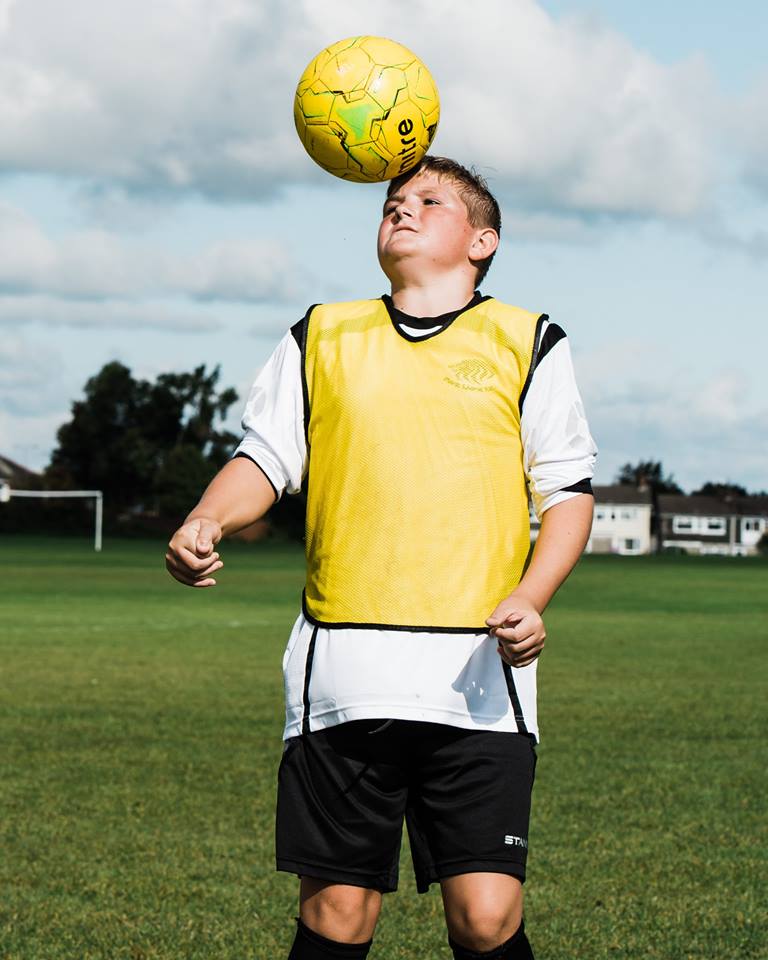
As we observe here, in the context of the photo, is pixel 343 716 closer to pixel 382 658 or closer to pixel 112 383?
pixel 382 658

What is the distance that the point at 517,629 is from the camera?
10.6 feet

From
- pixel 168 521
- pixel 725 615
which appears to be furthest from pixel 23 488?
pixel 725 615

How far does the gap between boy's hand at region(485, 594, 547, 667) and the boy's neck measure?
2.82 ft

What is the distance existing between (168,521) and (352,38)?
87.1 metres

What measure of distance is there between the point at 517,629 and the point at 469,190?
1270 mm

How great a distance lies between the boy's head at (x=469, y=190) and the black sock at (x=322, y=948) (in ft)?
5.69

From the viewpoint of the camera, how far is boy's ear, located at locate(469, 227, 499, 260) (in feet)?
12.6

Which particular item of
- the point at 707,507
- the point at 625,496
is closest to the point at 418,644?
the point at 625,496

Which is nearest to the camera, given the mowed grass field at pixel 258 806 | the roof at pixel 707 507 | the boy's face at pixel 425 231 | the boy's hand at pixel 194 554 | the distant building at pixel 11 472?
the boy's hand at pixel 194 554

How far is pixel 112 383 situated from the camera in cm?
9931

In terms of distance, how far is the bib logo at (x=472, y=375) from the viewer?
3.63 metres

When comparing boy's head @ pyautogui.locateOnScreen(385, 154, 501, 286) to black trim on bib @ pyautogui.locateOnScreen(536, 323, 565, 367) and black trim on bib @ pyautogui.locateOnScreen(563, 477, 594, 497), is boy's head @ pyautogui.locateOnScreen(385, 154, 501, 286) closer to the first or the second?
black trim on bib @ pyautogui.locateOnScreen(536, 323, 565, 367)

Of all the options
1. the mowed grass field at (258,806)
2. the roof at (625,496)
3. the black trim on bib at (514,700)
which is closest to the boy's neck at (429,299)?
the black trim on bib at (514,700)

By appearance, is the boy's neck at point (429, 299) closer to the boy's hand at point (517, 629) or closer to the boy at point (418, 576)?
the boy at point (418, 576)
